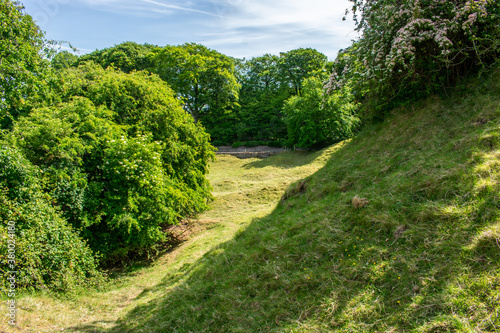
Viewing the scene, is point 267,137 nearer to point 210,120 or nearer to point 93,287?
point 210,120

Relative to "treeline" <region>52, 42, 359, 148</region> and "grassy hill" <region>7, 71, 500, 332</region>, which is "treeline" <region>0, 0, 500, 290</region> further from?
"treeline" <region>52, 42, 359, 148</region>

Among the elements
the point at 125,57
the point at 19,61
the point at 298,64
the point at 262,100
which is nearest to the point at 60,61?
the point at 19,61

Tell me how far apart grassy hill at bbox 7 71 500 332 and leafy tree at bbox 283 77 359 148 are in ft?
47.3

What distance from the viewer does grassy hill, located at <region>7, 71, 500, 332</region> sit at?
9.67 feet

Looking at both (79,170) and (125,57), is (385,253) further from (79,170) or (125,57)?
(125,57)

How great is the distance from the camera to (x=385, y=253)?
3.71m

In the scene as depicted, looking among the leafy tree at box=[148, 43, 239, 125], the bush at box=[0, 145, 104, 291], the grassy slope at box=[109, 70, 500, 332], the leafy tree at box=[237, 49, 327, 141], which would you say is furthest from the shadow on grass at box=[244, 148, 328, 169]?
the bush at box=[0, 145, 104, 291]

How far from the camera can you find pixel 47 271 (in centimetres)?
562

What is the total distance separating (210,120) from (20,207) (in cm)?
2668

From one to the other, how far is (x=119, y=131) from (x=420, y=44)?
802 cm

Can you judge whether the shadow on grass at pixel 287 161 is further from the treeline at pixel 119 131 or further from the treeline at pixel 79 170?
the treeline at pixel 79 170

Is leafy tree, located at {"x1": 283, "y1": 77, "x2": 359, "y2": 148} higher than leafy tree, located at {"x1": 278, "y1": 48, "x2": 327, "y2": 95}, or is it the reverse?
leafy tree, located at {"x1": 278, "y1": 48, "x2": 327, "y2": 95}

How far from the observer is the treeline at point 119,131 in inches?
219

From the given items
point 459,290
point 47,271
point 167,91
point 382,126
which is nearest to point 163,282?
point 47,271
